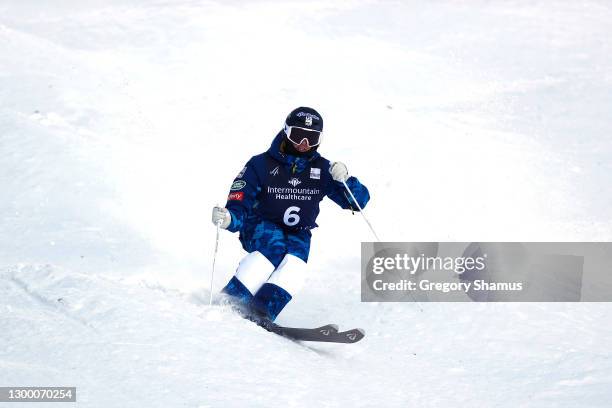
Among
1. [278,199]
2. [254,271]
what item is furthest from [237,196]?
[254,271]

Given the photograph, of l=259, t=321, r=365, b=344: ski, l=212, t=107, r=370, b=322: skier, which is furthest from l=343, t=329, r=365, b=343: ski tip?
l=212, t=107, r=370, b=322: skier

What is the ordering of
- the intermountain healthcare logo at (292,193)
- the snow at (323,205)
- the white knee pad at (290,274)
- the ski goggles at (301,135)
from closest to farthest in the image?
the snow at (323,205), the white knee pad at (290,274), the ski goggles at (301,135), the intermountain healthcare logo at (292,193)

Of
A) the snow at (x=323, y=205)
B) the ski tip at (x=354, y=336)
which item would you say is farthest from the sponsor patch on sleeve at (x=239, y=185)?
the ski tip at (x=354, y=336)

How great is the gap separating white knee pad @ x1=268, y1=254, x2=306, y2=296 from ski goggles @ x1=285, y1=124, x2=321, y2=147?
2.79 feet

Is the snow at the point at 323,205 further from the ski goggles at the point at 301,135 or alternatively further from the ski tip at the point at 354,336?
the ski goggles at the point at 301,135

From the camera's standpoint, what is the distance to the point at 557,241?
8.59 meters

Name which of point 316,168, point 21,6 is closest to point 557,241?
point 316,168

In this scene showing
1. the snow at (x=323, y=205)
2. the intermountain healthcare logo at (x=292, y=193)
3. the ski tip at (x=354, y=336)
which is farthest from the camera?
the intermountain healthcare logo at (x=292, y=193)

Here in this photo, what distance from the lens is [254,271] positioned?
5961mm

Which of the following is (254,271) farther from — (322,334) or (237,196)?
(322,334)

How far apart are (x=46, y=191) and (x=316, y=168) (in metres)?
3.34

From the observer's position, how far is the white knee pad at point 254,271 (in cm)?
593

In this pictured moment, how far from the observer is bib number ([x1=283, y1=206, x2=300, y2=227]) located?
6.23 metres

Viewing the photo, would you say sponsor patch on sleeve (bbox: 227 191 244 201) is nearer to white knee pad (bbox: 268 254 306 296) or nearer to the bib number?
the bib number
